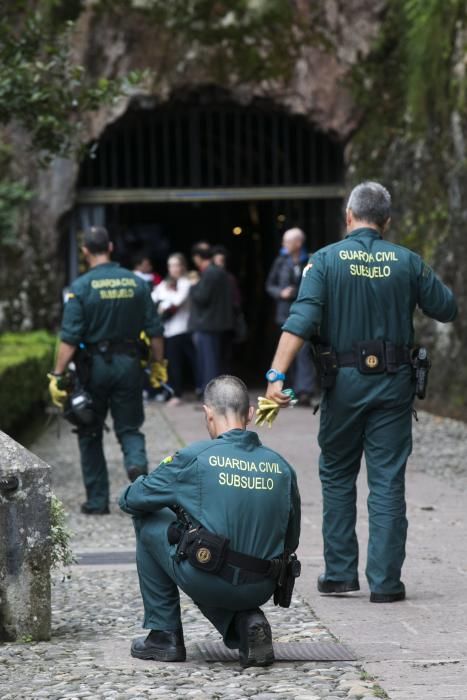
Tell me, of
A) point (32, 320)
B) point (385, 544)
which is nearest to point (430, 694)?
point (385, 544)

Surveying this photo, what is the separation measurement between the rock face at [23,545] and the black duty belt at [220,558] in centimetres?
71

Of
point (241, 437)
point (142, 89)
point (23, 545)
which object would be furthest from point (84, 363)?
point (142, 89)

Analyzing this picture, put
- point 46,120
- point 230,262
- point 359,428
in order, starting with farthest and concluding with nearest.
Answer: point 230,262 → point 46,120 → point 359,428

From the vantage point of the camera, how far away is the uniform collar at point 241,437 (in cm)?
528

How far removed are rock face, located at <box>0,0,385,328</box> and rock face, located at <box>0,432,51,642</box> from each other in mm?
11620

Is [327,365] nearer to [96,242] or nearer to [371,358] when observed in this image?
[371,358]

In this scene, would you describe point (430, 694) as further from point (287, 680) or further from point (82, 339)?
point (82, 339)

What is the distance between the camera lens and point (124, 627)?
6133mm

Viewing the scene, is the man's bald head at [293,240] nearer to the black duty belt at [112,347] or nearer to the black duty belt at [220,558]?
the black duty belt at [112,347]

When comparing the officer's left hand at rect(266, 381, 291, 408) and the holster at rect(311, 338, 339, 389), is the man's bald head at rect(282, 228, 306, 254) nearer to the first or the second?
the holster at rect(311, 338, 339, 389)

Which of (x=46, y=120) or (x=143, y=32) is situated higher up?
(x=143, y=32)

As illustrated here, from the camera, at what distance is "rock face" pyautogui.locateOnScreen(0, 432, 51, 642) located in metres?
5.70

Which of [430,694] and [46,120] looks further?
[46,120]

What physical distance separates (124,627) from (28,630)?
513 mm
